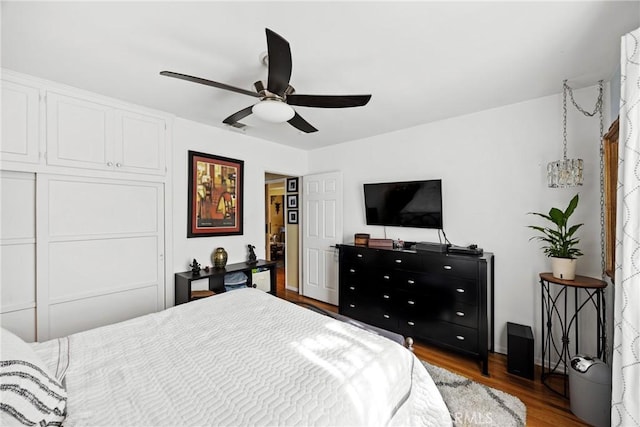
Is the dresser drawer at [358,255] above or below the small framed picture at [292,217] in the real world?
below

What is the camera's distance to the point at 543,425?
1.81 m

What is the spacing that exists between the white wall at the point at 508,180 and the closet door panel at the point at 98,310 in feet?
10.3

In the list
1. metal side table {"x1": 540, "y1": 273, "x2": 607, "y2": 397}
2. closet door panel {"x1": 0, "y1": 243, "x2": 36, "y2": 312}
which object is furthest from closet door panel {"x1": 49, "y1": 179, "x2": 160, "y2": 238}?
metal side table {"x1": 540, "y1": 273, "x2": 607, "y2": 397}

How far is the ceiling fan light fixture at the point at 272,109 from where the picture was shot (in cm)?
174

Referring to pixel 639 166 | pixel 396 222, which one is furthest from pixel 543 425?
pixel 396 222

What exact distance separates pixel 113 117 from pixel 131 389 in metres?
2.53

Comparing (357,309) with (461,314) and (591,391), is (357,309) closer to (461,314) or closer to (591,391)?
(461,314)

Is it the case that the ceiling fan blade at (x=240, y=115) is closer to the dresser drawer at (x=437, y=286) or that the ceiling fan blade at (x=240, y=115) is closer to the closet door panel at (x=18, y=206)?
the closet door panel at (x=18, y=206)

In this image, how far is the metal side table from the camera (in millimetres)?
2104

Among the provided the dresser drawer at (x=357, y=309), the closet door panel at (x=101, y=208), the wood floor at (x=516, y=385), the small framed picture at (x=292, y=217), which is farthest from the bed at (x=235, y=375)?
A: the small framed picture at (x=292, y=217)

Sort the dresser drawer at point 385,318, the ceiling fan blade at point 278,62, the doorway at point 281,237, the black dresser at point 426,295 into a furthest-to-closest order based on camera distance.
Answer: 1. the doorway at point 281,237
2. the dresser drawer at point 385,318
3. the black dresser at point 426,295
4. the ceiling fan blade at point 278,62

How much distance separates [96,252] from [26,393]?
2.00m

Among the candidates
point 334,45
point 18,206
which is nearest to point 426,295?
point 334,45

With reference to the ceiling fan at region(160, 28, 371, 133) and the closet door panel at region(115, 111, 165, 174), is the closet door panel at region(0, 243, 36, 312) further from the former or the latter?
the ceiling fan at region(160, 28, 371, 133)
